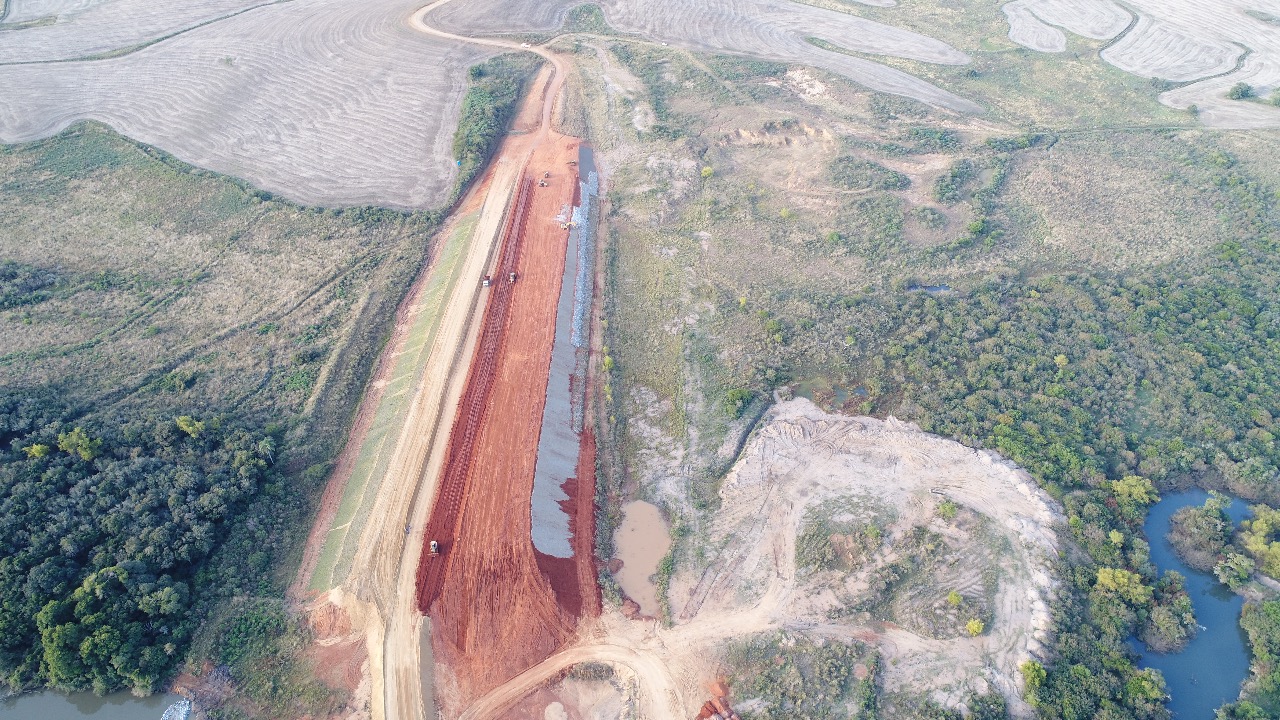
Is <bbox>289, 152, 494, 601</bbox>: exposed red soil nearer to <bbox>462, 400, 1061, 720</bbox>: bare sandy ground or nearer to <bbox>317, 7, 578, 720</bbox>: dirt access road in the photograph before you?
<bbox>317, 7, 578, 720</bbox>: dirt access road

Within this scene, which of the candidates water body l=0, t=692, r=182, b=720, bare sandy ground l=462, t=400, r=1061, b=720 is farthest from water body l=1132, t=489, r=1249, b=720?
water body l=0, t=692, r=182, b=720

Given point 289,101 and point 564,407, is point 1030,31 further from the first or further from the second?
point 289,101

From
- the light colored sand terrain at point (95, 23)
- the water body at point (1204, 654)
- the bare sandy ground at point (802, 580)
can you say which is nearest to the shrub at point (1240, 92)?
the water body at point (1204, 654)

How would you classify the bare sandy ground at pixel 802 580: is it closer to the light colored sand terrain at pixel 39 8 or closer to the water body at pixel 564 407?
the water body at pixel 564 407

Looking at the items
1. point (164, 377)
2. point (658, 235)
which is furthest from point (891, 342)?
point (164, 377)

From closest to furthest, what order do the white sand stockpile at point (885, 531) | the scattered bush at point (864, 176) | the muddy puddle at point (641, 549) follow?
the white sand stockpile at point (885, 531), the muddy puddle at point (641, 549), the scattered bush at point (864, 176)

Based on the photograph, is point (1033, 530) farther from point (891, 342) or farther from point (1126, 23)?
point (1126, 23)
